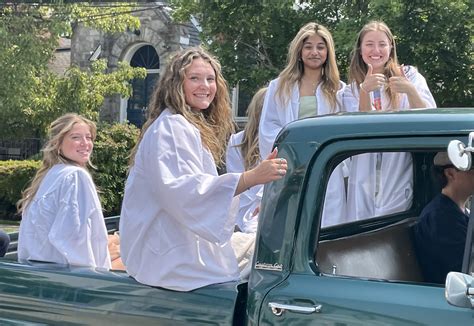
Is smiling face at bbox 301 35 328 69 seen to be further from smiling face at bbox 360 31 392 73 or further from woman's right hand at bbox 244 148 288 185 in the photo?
woman's right hand at bbox 244 148 288 185

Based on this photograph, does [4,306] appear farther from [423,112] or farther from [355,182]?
[423,112]

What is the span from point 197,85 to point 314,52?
131 cm

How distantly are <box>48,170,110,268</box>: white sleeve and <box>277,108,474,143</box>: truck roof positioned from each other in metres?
1.39

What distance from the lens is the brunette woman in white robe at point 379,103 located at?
319 centimetres

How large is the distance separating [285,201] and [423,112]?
56 centimetres

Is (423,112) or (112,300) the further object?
(112,300)

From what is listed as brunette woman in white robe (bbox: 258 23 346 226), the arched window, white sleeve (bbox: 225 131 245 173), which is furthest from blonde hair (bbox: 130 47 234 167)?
the arched window

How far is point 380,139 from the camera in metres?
2.49

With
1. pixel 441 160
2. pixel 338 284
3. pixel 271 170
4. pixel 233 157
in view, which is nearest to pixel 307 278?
pixel 338 284

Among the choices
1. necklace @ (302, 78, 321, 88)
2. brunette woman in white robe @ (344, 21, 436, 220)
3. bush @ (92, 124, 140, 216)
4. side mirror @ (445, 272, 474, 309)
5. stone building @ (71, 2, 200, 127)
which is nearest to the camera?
side mirror @ (445, 272, 474, 309)

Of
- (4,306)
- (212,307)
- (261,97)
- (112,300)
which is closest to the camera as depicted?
(212,307)

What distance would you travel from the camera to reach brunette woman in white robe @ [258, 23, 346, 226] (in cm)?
417

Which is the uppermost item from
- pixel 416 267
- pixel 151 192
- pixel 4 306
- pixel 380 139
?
pixel 380 139

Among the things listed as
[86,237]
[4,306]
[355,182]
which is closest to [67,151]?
[86,237]
